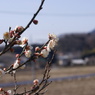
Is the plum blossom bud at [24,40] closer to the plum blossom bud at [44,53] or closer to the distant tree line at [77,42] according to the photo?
the plum blossom bud at [44,53]

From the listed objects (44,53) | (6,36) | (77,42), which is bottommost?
(44,53)

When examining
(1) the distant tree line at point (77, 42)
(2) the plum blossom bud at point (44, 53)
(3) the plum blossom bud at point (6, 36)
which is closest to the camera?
(3) the plum blossom bud at point (6, 36)

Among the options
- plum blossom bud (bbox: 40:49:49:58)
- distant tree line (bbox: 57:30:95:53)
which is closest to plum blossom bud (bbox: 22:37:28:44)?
plum blossom bud (bbox: 40:49:49:58)

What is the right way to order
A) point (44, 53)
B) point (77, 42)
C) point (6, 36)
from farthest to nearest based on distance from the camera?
point (77, 42) → point (44, 53) → point (6, 36)

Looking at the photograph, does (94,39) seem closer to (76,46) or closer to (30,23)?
(76,46)

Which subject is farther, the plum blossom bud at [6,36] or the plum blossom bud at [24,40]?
the plum blossom bud at [24,40]

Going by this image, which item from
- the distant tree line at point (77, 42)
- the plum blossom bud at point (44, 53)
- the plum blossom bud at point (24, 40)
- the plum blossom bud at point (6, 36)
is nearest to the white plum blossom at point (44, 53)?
the plum blossom bud at point (44, 53)

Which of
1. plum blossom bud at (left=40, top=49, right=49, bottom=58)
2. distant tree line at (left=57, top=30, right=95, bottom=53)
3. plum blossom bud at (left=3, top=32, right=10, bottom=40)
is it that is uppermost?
distant tree line at (left=57, top=30, right=95, bottom=53)

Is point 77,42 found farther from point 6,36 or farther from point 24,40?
point 6,36

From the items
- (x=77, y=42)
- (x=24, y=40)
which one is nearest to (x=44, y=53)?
(x=24, y=40)

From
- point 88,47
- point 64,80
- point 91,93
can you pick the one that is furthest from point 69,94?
point 88,47

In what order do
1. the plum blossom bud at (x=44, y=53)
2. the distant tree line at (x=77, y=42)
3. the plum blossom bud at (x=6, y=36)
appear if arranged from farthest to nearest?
the distant tree line at (x=77, y=42)
the plum blossom bud at (x=44, y=53)
the plum blossom bud at (x=6, y=36)

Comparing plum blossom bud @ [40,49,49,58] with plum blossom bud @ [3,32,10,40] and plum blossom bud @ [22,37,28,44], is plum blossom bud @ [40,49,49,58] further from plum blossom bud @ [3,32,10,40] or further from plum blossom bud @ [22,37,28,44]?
plum blossom bud @ [3,32,10,40]

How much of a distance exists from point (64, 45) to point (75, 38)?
621 cm
